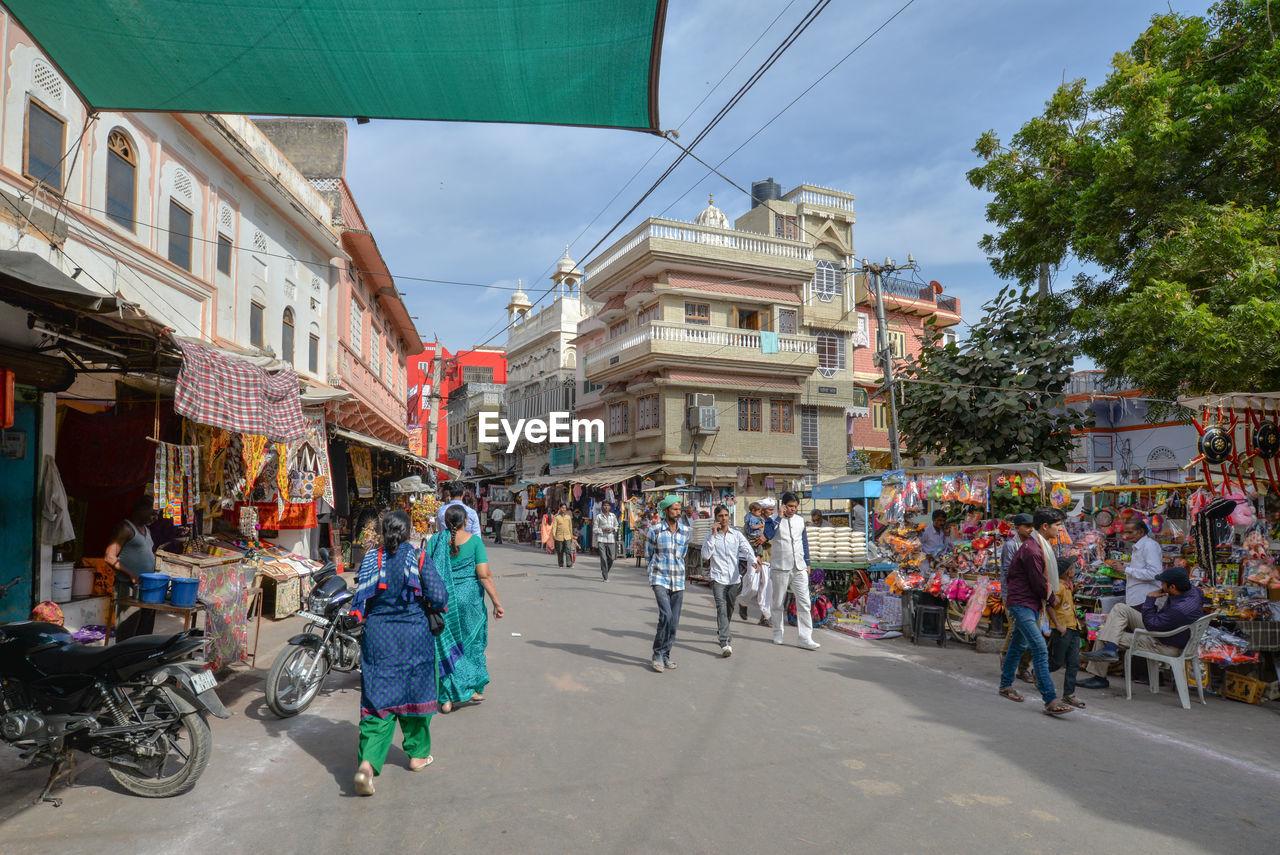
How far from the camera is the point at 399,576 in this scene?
5.16 metres

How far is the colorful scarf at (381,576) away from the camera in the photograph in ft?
16.8

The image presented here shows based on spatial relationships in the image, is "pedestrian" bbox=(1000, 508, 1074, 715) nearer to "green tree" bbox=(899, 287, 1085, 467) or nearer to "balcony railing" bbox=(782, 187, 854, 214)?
"green tree" bbox=(899, 287, 1085, 467)

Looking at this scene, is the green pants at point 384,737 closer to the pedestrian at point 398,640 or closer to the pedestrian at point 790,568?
the pedestrian at point 398,640

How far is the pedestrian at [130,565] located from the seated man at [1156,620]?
939 cm

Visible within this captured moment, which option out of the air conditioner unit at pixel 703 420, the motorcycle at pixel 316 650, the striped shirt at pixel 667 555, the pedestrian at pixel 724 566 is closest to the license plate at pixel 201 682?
the motorcycle at pixel 316 650

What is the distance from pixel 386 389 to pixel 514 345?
19413 millimetres

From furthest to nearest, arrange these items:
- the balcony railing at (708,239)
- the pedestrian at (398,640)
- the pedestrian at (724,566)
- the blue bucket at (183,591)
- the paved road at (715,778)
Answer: the balcony railing at (708,239), the pedestrian at (724,566), the blue bucket at (183,591), the pedestrian at (398,640), the paved road at (715,778)

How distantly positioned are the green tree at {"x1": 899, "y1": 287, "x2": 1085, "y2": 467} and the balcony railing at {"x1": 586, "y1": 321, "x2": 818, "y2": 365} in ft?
45.5

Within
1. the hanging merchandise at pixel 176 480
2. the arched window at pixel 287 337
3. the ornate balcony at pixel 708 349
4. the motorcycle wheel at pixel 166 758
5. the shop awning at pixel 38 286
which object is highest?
the ornate balcony at pixel 708 349

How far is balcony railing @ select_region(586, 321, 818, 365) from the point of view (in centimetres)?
2956

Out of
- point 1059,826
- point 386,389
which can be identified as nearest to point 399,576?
point 1059,826

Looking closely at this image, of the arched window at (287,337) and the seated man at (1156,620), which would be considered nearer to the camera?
the seated man at (1156,620)

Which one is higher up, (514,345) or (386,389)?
(514,345)

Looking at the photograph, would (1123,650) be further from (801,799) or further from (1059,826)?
(801,799)
